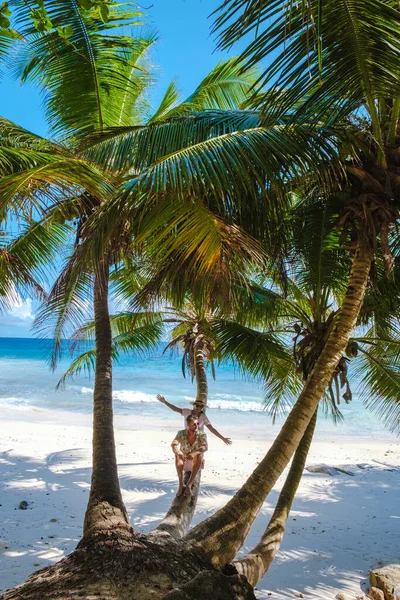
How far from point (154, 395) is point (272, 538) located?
31.6 m

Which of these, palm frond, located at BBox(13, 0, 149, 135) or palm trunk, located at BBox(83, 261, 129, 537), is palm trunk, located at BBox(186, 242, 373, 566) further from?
palm frond, located at BBox(13, 0, 149, 135)

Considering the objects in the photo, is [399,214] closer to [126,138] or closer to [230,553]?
[126,138]

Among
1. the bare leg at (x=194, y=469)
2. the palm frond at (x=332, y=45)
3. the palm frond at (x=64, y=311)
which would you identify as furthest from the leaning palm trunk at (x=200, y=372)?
the palm frond at (x=332, y=45)

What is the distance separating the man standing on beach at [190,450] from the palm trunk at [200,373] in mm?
1548

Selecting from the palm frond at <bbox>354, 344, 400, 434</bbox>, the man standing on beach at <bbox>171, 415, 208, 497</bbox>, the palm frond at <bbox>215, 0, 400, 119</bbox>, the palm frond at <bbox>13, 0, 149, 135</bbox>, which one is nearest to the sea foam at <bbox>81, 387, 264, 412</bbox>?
the palm frond at <bbox>354, 344, 400, 434</bbox>

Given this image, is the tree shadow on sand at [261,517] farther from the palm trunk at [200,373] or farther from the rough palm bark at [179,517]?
the palm trunk at [200,373]

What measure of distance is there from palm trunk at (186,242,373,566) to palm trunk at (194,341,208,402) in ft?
10.2

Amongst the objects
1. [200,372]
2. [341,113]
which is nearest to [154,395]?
[200,372]

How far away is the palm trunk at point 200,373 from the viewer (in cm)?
809

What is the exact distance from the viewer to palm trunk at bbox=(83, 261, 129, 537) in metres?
4.30

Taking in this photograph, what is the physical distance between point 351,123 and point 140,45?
126 inches

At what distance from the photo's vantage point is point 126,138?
434cm

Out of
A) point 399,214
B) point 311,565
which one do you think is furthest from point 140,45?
point 311,565

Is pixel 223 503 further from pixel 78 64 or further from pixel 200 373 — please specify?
pixel 78 64
